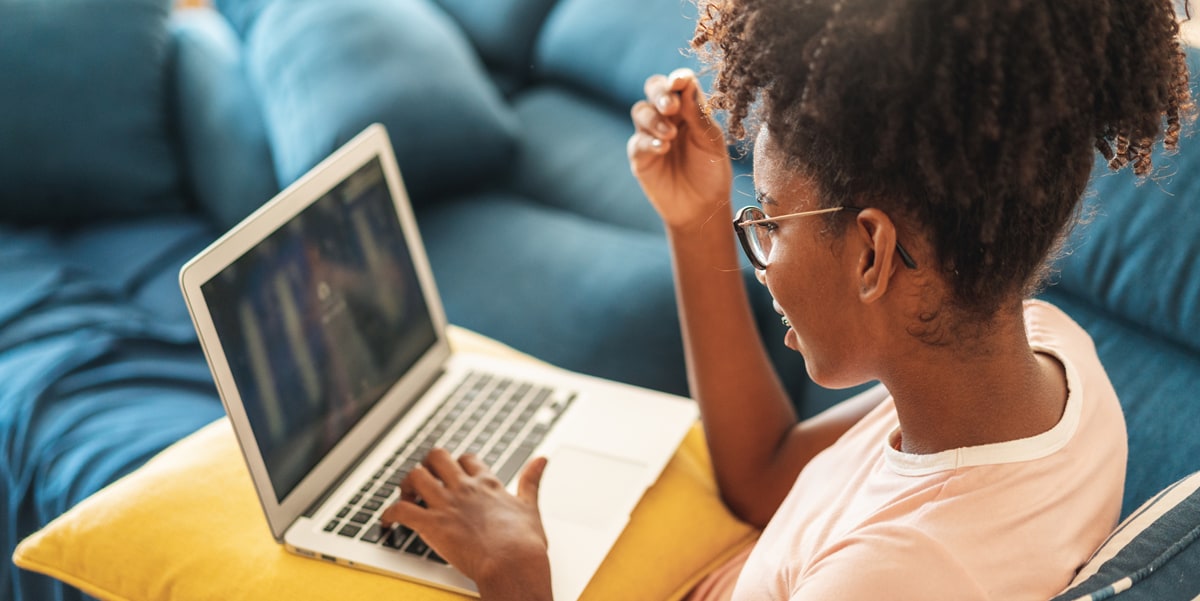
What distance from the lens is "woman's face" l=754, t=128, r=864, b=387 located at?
74cm

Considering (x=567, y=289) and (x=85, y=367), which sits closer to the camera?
(x=85, y=367)

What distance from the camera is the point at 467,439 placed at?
1138 millimetres

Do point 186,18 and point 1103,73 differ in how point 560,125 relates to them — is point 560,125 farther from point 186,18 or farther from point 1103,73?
point 1103,73

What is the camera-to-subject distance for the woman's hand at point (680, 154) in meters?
1.03

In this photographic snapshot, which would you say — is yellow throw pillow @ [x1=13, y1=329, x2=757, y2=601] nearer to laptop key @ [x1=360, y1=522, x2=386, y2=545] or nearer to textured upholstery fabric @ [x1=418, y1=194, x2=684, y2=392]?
laptop key @ [x1=360, y1=522, x2=386, y2=545]

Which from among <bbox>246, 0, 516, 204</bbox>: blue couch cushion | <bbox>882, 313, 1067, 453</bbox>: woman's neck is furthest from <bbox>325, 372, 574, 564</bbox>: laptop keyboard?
<bbox>246, 0, 516, 204</bbox>: blue couch cushion

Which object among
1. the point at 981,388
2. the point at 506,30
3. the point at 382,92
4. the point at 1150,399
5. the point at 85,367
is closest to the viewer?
the point at 981,388

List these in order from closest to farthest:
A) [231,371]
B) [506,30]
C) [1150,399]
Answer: [231,371] < [1150,399] < [506,30]

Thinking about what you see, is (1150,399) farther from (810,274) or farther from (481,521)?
(481,521)

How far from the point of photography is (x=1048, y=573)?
2.37ft

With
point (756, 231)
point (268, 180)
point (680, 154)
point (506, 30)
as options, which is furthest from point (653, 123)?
point (506, 30)

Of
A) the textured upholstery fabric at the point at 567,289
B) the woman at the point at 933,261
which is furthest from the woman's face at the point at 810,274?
the textured upholstery fabric at the point at 567,289

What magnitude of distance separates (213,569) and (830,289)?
62 centimetres

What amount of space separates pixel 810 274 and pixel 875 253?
0.07 meters
